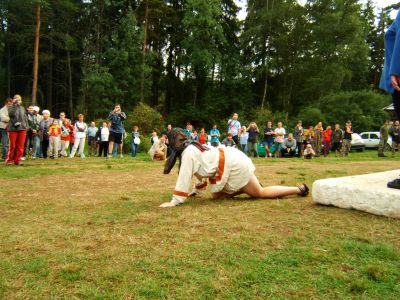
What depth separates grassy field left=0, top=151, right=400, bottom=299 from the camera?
2369mm

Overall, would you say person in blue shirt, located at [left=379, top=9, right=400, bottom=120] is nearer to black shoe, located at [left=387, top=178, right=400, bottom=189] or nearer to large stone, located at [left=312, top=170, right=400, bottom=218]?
black shoe, located at [left=387, top=178, right=400, bottom=189]

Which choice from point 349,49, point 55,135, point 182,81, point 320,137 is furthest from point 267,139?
point 182,81

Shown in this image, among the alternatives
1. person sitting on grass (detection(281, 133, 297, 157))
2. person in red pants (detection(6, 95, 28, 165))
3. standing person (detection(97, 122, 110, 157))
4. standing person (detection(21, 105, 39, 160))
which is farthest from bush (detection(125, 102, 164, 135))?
person in red pants (detection(6, 95, 28, 165))

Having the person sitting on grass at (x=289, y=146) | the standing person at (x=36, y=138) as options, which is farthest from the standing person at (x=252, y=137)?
the standing person at (x=36, y=138)

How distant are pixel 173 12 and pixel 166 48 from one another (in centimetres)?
436

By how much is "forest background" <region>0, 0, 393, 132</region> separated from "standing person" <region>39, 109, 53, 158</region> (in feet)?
→ 68.6

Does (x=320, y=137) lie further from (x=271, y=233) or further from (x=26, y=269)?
(x=26, y=269)

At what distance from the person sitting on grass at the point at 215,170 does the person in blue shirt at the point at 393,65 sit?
1.74 meters

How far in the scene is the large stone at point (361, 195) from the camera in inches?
151

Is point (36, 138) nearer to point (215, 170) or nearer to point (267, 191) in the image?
point (215, 170)

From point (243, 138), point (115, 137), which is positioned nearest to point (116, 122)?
point (115, 137)

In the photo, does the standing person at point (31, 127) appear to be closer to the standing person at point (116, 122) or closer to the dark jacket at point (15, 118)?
the dark jacket at point (15, 118)

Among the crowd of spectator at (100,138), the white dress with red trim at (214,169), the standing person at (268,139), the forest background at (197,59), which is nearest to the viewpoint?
the white dress with red trim at (214,169)

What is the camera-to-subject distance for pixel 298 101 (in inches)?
1642
